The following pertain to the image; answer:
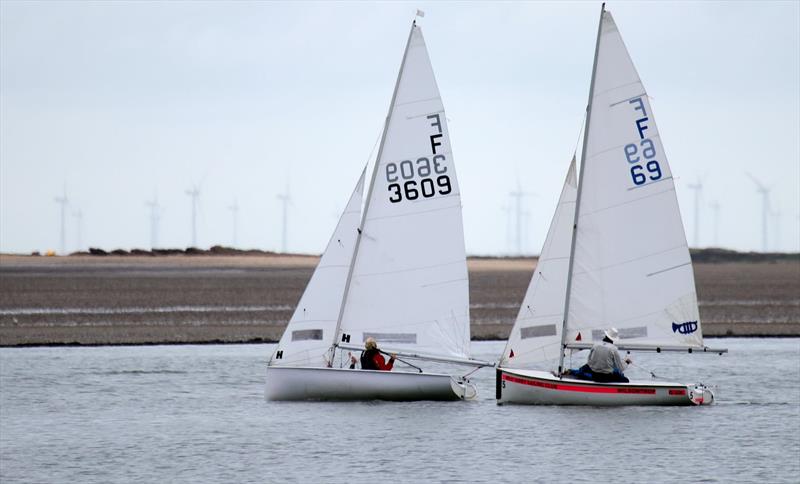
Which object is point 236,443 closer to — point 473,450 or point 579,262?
point 473,450

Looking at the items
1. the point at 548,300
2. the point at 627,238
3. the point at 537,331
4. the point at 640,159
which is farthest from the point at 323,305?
the point at 640,159

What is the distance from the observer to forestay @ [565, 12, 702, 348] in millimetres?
41469

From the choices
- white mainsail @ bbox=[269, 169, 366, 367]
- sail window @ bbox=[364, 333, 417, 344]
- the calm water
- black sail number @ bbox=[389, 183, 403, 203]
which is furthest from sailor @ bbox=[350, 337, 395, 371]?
black sail number @ bbox=[389, 183, 403, 203]

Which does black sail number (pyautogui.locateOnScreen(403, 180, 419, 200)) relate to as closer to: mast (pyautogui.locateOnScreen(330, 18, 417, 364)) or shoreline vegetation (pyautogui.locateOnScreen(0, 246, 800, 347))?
mast (pyautogui.locateOnScreen(330, 18, 417, 364))

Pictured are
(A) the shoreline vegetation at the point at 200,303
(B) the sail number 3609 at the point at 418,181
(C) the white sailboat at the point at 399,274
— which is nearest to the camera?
(C) the white sailboat at the point at 399,274

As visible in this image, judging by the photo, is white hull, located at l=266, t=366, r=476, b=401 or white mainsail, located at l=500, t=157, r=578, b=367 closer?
white hull, located at l=266, t=366, r=476, b=401

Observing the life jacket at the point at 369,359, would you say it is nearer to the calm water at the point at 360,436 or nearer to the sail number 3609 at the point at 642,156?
the calm water at the point at 360,436

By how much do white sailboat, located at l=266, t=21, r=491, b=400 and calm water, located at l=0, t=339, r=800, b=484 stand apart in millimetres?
1087

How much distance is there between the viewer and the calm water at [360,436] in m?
Result: 34.2

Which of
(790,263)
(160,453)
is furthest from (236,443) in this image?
(790,263)

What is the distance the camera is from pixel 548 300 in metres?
42.7

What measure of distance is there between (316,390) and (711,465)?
12.5 m

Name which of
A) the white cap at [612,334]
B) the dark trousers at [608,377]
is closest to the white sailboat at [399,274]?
the dark trousers at [608,377]

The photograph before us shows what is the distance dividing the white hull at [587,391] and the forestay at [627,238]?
57.4 inches
